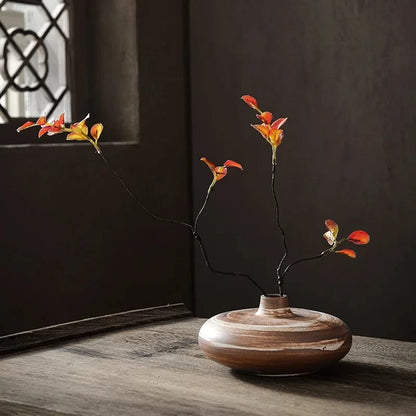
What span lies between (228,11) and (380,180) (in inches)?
30.3

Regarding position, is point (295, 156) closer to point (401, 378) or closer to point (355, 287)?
point (355, 287)

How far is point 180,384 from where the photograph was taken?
4.98 feet

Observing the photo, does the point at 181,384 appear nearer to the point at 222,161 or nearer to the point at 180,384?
the point at 180,384

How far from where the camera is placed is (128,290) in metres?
2.81

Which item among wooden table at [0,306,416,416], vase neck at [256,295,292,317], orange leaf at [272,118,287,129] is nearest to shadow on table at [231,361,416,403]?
wooden table at [0,306,416,416]

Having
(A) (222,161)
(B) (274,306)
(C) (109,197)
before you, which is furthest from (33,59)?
(B) (274,306)

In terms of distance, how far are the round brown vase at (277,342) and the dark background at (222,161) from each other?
3.40 ft

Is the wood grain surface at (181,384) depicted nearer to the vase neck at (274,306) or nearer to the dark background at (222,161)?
the vase neck at (274,306)

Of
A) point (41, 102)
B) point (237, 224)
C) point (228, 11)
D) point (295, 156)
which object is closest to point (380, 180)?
point (295, 156)

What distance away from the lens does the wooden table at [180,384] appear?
1.38 metres

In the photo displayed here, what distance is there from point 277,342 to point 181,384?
0.18 m

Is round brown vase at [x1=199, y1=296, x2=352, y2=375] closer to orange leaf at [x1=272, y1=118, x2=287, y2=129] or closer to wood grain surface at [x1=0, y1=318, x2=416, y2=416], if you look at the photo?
wood grain surface at [x1=0, y1=318, x2=416, y2=416]

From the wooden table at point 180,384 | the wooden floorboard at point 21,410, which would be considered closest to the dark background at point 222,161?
the wooden table at point 180,384

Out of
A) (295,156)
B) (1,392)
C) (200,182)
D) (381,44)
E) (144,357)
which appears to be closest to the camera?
(1,392)
